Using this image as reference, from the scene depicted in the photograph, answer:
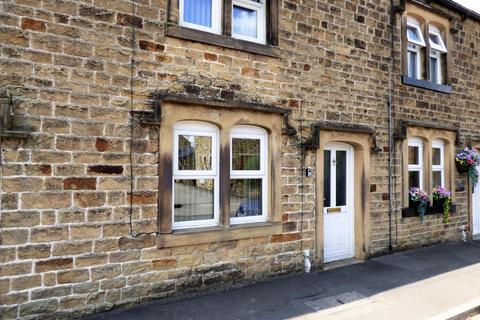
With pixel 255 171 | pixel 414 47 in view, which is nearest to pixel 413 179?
pixel 414 47

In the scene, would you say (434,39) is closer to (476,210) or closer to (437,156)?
(437,156)

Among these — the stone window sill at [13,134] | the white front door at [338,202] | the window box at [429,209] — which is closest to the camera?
the stone window sill at [13,134]

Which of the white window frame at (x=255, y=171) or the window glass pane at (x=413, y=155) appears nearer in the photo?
the white window frame at (x=255, y=171)

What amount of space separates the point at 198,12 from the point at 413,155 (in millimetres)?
6251

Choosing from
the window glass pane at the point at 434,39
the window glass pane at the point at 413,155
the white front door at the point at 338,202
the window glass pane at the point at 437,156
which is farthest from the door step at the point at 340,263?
the window glass pane at the point at 434,39

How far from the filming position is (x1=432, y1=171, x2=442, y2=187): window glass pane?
8953 mm

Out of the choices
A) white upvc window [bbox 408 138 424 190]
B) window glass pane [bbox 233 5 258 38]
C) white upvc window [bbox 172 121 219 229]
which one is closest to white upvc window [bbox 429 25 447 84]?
white upvc window [bbox 408 138 424 190]

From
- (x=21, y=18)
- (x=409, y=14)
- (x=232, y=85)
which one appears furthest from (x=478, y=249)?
(x=21, y=18)

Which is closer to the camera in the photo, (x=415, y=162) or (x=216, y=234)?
(x=216, y=234)

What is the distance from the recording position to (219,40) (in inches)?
212

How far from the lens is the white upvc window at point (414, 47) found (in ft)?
27.8

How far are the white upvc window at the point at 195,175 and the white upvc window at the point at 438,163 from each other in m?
6.43

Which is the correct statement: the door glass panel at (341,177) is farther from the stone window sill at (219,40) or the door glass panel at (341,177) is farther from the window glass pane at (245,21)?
the window glass pane at (245,21)

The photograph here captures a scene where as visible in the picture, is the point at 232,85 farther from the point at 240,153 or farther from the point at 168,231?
the point at 168,231
